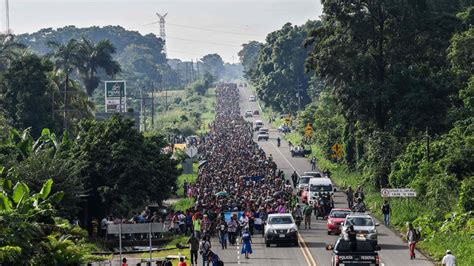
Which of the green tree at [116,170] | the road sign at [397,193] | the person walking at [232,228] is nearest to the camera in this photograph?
the person walking at [232,228]

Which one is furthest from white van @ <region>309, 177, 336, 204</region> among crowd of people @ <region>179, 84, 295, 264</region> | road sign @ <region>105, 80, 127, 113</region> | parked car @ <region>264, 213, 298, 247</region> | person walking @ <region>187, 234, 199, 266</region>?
road sign @ <region>105, 80, 127, 113</region>

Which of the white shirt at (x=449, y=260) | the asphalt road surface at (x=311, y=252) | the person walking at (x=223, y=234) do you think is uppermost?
the white shirt at (x=449, y=260)

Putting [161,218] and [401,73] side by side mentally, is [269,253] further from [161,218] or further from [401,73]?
[401,73]

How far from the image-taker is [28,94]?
266 ft

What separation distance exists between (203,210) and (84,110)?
3832cm

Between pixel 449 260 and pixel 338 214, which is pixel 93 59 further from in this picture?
pixel 449 260

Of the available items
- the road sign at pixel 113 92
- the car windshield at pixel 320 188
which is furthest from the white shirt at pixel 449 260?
the road sign at pixel 113 92

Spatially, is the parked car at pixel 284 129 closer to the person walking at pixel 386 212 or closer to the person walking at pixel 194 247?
the person walking at pixel 386 212

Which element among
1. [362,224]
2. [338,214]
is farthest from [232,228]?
[362,224]

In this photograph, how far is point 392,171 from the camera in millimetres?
62406

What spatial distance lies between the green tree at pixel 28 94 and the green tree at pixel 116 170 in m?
27.4

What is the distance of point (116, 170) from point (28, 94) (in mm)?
30716

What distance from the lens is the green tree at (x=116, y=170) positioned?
51562 mm

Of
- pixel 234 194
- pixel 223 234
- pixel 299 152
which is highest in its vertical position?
pixel 299 152
